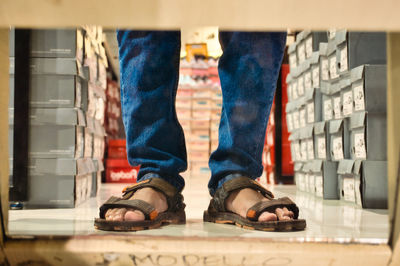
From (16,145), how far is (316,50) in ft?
4.41

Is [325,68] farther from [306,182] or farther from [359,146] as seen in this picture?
[306,182]

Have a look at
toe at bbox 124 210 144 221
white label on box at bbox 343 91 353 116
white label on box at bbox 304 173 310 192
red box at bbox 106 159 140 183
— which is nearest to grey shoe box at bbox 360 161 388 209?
white label on box at bbox 343 91 353 116

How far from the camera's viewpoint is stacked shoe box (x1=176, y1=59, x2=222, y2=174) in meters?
3.51

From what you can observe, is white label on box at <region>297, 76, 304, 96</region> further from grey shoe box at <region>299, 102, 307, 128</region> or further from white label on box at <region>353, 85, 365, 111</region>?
white label on box at <region>353, 85, 365, 111</region>

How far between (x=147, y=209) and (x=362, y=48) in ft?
3.58

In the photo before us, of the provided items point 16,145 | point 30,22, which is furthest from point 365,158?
point 30,22

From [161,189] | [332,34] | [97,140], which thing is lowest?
[161,189]

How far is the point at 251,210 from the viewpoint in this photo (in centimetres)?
72

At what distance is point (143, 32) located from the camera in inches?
31.3

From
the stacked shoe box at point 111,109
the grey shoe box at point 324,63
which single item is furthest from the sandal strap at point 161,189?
the stacked shoe box at point 111,109

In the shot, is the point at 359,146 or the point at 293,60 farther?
the point at 293,60

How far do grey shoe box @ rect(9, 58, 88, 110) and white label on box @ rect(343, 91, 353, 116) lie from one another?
956 millimetres

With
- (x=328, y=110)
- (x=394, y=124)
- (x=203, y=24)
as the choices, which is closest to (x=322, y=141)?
(x=328, y=110)

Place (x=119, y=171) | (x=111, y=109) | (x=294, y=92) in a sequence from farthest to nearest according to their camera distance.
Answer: (x=111, y=109) < (x=119, y=171) < (x=294, y=92)
